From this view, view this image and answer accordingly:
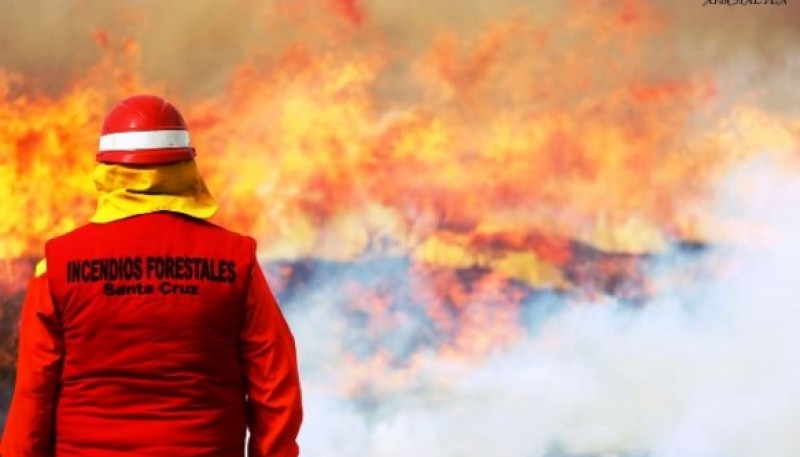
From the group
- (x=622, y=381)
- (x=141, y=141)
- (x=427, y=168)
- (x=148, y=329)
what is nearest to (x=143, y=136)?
(x=141, y=141)

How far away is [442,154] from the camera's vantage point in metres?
3.51

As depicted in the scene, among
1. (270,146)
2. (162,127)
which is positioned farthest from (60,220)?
(162,127)

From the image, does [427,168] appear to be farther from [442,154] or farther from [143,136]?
[143,136]

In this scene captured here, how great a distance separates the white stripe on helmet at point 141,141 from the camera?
2.16m

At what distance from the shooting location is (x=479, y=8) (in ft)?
11.5

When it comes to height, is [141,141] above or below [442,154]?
below

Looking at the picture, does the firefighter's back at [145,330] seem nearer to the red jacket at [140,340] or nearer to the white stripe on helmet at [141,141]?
the red jacket at [140,340]

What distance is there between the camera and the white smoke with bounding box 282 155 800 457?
3.51 m

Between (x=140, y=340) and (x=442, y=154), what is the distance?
1559 mm

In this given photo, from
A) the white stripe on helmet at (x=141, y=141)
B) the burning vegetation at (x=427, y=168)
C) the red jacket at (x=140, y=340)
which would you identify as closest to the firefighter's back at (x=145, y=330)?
the red jacket at (x=140, y=340)

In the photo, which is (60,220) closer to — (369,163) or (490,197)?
(369,163)

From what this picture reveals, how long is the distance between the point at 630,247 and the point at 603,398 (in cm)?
40

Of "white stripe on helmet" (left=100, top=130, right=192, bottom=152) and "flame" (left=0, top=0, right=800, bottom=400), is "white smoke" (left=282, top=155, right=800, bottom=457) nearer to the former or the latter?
"flame" (left=0, top=0, right=800, bottom=400)

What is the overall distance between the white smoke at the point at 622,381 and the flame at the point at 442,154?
7 centimetres
